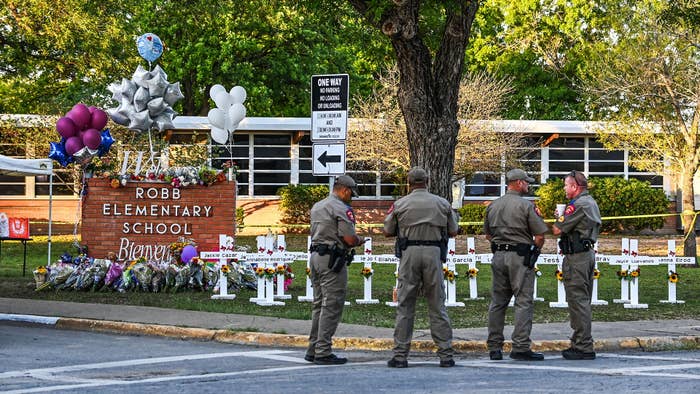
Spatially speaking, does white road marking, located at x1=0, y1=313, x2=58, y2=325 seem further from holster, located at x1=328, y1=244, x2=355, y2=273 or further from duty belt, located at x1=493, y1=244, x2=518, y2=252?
duty belt, located at x1=493, y1=244, x2=518, y2=252

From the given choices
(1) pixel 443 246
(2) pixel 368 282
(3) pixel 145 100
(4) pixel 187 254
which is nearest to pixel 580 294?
(1) pixel 443 246

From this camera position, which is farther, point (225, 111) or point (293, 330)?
point (225, 111)

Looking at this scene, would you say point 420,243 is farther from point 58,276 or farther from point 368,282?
point 58,276

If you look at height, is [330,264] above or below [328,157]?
below

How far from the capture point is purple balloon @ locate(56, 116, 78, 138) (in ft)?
67.2

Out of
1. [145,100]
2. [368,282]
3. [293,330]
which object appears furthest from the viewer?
[145,100]

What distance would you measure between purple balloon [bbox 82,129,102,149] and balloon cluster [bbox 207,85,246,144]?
2.19m

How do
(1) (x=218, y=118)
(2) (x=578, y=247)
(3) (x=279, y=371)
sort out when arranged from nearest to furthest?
(3) (x=279, y=371) < (2) (x=578, y=247) < (1) (x=218, y=118)

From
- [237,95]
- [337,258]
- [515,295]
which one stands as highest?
[237,95]

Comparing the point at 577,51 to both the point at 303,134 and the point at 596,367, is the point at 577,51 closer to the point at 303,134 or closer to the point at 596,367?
the point at 303,134

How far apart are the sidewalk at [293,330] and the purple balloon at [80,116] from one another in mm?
5505

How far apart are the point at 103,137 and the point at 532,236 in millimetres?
11482

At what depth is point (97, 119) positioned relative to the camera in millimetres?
20734

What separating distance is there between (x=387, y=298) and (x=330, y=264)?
698 cm
